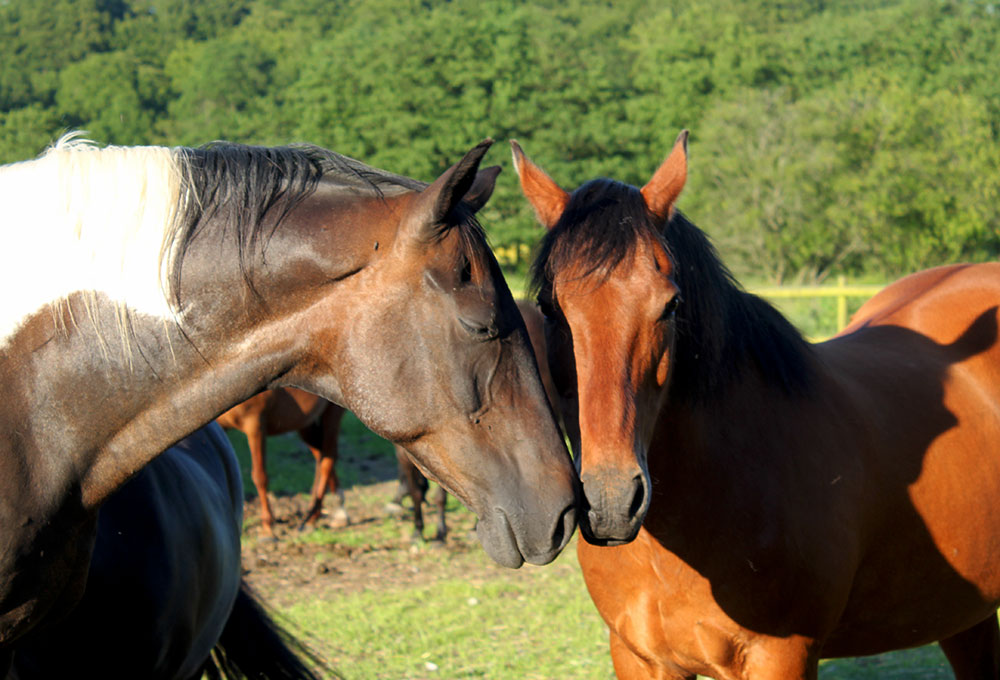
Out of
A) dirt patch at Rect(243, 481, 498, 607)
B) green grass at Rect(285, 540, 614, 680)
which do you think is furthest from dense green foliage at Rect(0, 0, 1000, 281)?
green grass at Rect(285, 540, 614, 680)

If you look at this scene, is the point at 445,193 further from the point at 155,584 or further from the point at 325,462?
the point at 325,462

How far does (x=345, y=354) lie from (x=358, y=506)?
6956 millimetres

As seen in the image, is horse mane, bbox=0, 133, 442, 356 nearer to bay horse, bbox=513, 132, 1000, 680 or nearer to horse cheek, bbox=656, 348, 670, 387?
bay horse, bbox=513, 132, 1000, 680

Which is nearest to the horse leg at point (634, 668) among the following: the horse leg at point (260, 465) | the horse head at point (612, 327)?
the horse head at point (612, 327)

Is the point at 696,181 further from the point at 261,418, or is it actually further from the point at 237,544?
the point at 237,544

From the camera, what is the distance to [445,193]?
1517 millimetres

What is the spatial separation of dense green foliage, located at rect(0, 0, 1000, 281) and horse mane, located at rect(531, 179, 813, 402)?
781 inches

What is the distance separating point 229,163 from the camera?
1.63 metres

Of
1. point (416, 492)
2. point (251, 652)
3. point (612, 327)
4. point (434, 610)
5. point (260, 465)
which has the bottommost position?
point (260, 465)

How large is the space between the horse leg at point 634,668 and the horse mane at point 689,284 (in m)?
0.87

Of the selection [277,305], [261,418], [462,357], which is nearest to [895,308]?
[462,357]

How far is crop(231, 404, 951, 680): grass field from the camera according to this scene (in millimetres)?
4426

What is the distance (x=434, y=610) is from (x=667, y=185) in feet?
12.6

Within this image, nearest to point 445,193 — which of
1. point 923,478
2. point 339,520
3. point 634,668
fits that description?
point 634,668
